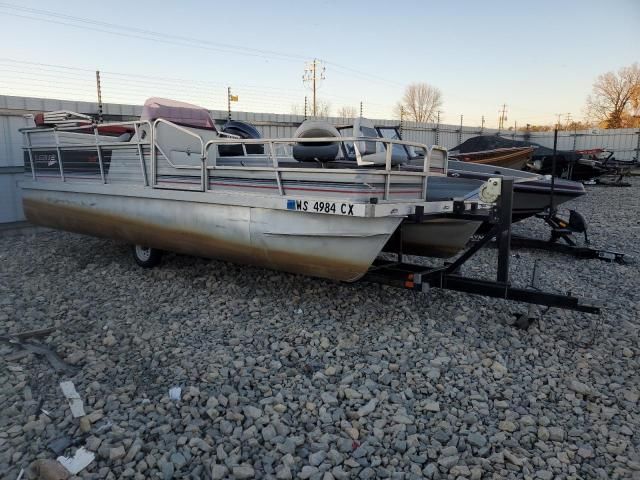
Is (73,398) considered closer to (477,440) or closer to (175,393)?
(175,393)

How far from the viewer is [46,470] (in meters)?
2.40

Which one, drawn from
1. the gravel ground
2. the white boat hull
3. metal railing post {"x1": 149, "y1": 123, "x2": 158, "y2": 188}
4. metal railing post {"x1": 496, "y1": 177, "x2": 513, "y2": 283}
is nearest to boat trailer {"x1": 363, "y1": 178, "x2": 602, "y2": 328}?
metal railing post {"x1": 496, "y1": 177, "x2": 513, "y2": 283}

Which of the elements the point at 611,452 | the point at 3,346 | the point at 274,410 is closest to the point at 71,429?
the point at 274,410

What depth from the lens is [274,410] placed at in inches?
118

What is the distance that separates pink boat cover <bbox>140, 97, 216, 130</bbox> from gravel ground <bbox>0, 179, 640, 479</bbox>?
2.12 metres

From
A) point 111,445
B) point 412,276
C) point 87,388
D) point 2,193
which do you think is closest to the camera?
point 111,445

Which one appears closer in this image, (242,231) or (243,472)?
(243,472)

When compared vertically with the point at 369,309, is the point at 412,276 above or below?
above

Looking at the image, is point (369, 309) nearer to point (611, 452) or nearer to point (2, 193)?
point (611, 452)

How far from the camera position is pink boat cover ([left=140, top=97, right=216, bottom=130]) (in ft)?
20.2

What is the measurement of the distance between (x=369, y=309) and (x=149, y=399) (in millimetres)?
2196

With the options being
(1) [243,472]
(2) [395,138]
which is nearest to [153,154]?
(2) [395,138]

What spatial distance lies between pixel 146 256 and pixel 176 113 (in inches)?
75.1

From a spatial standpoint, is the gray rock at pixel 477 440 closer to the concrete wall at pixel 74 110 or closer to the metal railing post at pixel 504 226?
the metal railing post at pixel 504 226
